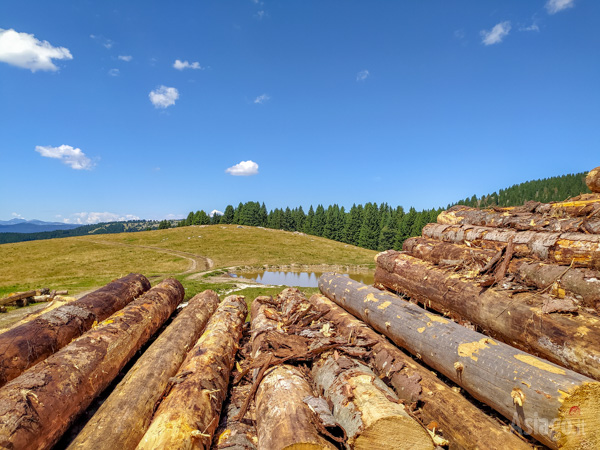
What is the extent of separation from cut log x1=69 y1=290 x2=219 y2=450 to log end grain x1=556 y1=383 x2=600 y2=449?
226 inches

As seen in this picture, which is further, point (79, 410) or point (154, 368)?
point (154, 368)

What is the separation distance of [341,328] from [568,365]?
15.1 feet

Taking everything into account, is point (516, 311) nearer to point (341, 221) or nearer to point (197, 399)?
point (197, 399)

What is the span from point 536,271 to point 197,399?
266 inches

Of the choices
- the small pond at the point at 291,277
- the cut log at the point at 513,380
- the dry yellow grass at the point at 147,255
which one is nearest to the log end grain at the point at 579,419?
the cut log at the point at 513,380

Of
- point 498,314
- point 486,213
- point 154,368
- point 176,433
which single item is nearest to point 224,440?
point 176,433

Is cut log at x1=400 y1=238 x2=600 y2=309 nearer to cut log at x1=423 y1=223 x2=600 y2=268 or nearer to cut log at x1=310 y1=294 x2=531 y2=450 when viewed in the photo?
cut log at x1=423 y1=223 x2=600 y2=268

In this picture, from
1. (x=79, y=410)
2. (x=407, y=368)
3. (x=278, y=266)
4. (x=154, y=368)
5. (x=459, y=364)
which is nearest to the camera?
(x=459, y=364)

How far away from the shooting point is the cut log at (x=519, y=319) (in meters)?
4.27

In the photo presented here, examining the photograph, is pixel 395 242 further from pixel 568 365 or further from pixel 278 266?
pixel 568 365

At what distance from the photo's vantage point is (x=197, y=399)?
15.5 ft

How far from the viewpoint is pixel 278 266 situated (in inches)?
1522

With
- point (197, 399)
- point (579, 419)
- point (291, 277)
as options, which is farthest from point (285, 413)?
point (291, 277)

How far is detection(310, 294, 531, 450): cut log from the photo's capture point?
12.8 feet
